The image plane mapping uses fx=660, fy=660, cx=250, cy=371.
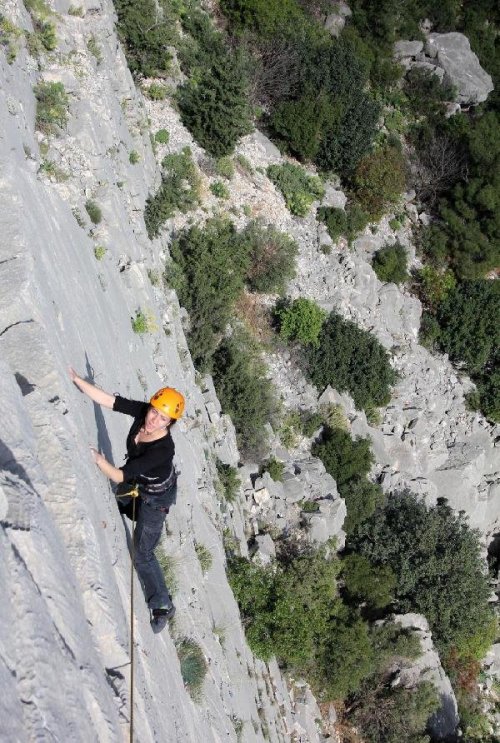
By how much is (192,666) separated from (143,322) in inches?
222

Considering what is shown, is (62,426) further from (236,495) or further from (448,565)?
(448,565)

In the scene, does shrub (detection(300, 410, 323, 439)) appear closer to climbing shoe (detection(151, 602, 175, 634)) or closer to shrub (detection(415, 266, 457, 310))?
shrub (detection(415, 266, 457, 310))

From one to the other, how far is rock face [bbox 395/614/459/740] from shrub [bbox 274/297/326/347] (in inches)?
335

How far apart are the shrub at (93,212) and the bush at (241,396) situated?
6.72 metres

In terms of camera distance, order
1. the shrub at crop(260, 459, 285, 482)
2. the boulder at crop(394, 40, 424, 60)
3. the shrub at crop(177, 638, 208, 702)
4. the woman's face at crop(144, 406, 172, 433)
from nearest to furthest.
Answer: the woman's face at crop(144, 406, 172, 433), the shrub at crop(177, 638, 208, 702), the shrub at crop(260, 459, 285, 482), the boulder at crop(394, 40, 424, 60)

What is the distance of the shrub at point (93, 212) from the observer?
1092cm

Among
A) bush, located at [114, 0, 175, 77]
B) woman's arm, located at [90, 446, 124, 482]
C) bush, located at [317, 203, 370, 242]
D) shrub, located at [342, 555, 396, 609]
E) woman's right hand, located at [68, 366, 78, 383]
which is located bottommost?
shrub, located at [342, 555, 396, 609]

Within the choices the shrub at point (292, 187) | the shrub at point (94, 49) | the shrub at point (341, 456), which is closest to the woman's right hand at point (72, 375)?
the shrub at point (94, 49)

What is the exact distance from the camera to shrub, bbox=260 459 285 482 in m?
16.8

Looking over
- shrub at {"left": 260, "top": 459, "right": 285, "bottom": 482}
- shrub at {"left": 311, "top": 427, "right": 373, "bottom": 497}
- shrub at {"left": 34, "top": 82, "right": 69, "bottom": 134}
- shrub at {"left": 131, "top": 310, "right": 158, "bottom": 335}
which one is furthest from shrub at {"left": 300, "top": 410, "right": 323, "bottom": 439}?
shrub at {"left": 34, "top": 82, "right": 69, "bottom": 134}

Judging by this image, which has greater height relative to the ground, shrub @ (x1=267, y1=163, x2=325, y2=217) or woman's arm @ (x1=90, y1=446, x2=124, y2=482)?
shrub @ (x1=267, y1=163, x2=325, y2=217)

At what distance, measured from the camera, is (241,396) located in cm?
1691

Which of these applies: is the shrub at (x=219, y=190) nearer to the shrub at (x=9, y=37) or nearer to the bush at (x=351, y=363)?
the bush at (x=351, y=363)

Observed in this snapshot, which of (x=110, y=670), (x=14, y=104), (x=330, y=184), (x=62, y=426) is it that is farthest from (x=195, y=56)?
(x=110, y=670)
